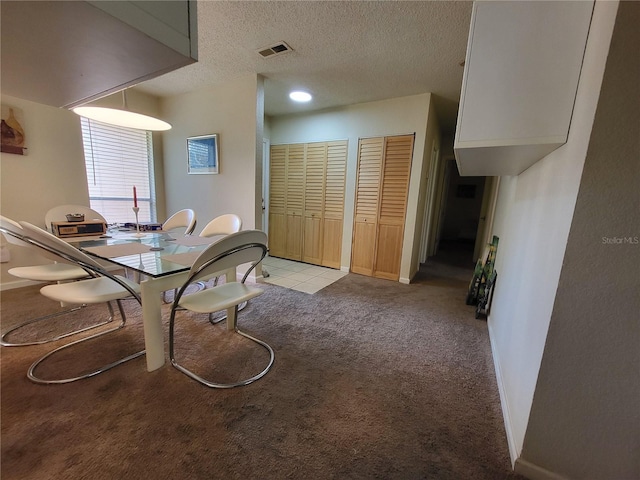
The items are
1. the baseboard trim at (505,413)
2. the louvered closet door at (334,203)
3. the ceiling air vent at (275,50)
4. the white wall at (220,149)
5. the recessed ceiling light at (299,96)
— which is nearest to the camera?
the baseboard trim at (505,413)

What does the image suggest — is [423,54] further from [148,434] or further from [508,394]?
[148,434]

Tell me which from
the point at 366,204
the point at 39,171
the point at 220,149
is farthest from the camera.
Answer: the point at 366,204

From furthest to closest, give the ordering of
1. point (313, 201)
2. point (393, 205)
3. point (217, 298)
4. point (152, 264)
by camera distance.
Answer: point (313, 201)
point (393, 205)
point (217, 298)
point (152, 264)

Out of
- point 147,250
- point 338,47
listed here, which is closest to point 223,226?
point 147,250

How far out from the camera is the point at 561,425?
98 cm

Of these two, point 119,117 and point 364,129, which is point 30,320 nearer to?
point 119,117

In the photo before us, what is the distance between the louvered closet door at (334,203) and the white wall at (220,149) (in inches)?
47.2

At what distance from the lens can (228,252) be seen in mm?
1353

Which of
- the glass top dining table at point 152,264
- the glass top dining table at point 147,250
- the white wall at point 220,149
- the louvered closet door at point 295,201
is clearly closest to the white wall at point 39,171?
the white wall at point 220,149

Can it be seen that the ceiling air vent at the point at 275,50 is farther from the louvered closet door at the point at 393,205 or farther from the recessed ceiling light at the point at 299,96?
the louvered closet door at the point at 393,205

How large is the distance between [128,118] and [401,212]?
9.62ft

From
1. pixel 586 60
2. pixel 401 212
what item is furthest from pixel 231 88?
pixel 586 60

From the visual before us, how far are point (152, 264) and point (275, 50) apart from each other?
2089 mm

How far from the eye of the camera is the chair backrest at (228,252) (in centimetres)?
128
